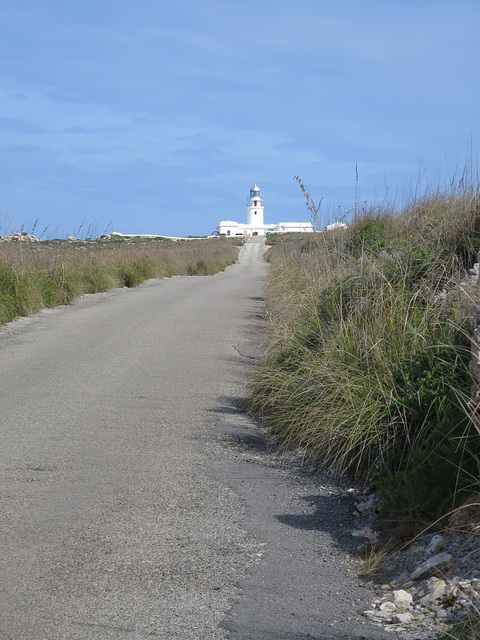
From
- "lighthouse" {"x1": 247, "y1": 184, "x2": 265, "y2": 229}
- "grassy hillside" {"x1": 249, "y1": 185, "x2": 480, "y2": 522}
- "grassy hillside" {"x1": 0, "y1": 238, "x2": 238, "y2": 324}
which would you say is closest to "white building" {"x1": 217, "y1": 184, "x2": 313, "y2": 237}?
"lighthouse" {"x1": 247, "y1": 184, "x2": 265, "y2": 229}

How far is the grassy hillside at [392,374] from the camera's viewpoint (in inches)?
174

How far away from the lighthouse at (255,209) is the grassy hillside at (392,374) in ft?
405

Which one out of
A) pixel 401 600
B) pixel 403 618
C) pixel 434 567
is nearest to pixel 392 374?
pixel 434 567

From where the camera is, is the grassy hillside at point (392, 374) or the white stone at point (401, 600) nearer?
the white stone at point (401, 600)

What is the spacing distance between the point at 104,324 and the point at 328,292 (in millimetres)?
5925

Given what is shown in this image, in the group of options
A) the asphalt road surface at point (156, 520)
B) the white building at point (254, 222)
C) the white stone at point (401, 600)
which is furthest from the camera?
the white building at point (254, 222)

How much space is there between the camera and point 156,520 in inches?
169

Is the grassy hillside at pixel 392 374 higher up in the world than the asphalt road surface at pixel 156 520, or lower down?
higher up

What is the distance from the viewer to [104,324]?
12.7 m

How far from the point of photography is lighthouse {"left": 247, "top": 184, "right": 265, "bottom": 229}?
130875 mm

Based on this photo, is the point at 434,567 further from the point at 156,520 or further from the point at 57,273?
the point at 57,273

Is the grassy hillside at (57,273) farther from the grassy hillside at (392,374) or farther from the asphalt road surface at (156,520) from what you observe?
the grassy hillside at (392,374)

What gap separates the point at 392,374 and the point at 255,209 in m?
127

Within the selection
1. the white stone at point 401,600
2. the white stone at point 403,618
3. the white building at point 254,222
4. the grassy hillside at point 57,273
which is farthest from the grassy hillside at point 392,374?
the white building at point 254,222
